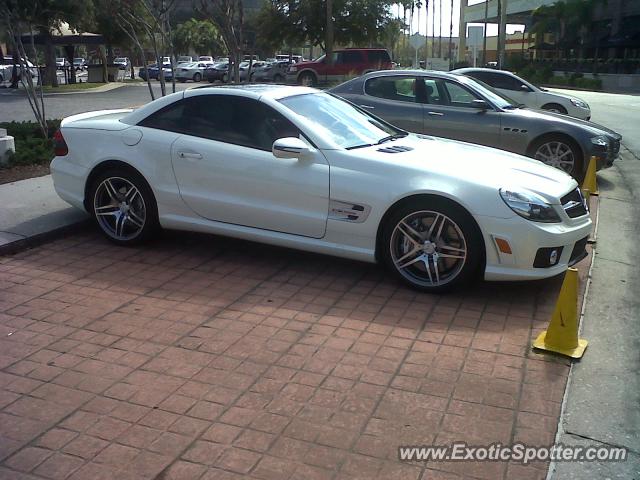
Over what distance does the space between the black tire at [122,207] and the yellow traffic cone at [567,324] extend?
3.60 meters

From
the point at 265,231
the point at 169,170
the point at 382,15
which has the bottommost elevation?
the point at 265,231

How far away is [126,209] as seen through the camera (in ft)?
21.0

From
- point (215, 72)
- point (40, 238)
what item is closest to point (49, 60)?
point (215, 72)

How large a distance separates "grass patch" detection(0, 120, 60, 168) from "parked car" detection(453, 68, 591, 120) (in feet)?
25.4

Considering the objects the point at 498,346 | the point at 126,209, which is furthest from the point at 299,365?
the point at 126,209

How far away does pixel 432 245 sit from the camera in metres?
5.27

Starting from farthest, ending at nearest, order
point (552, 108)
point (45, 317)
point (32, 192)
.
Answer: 1. point (552, 108)
2. point (32, 192)
3. point (45, 317)

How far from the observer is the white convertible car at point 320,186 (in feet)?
16.8

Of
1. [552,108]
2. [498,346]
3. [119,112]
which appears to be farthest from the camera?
[552,108]

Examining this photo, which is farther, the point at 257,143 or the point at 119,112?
the point at 119,112

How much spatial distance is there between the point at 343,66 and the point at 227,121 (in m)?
29.2

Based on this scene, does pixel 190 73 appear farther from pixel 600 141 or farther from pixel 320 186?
pixel 320 186

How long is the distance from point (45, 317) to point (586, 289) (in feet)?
13.5

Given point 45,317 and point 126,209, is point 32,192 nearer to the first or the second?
point 126,209
